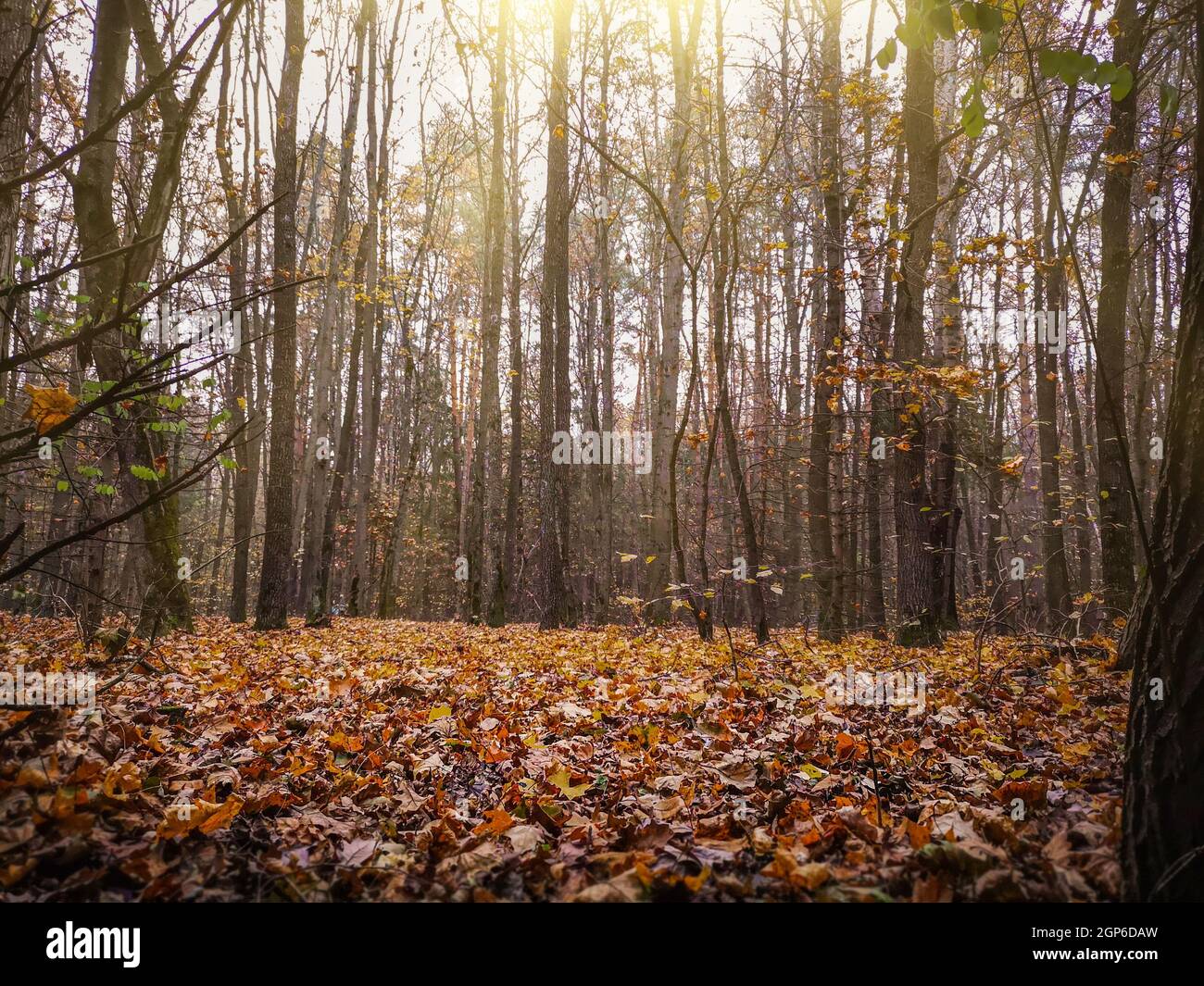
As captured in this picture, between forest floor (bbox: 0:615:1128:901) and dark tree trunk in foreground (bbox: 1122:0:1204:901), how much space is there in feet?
0.58

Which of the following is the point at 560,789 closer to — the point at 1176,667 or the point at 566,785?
the point at 566,785

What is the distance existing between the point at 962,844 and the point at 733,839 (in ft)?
2.24

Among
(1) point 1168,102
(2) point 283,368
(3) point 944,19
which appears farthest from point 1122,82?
(2) point 283,368

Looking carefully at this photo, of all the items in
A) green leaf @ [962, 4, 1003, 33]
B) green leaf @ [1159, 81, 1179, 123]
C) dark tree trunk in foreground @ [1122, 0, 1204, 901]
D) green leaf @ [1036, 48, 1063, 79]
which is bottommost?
dark tree trunk in foreground @ [1122, 0, 1204, 901]

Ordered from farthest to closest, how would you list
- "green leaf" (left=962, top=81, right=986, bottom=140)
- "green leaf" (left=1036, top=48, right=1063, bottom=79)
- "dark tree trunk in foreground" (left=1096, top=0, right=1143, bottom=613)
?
"dark tree trunk in foreground" (left=1096, top=0, right=1143, bottom=613) < "green leaf" (left=962, top=81, right=986, bottom=140) < "green leaf" (left=1036, top=48, right=1063, bottom=79)

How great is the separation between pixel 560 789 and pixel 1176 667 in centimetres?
210

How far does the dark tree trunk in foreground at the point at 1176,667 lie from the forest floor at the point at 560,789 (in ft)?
0.58

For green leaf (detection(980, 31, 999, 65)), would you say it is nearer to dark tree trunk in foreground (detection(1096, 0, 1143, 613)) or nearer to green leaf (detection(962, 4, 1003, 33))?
green leaf (detection(962, 4, 1003, 33))

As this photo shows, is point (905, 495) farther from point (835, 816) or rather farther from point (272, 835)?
point (272, 835)

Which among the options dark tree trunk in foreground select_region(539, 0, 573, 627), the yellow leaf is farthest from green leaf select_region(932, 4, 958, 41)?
dark tree trunk in foreground select_region(539, 0, 573, 627)

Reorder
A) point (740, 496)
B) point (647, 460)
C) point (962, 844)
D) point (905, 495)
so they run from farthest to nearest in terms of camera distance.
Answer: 1. point (647, 460)
2. point (905, 495)
3. point (740, 496)
4. point (962, 844)

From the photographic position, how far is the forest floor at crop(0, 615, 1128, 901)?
1.89 m

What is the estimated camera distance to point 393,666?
5676mm
